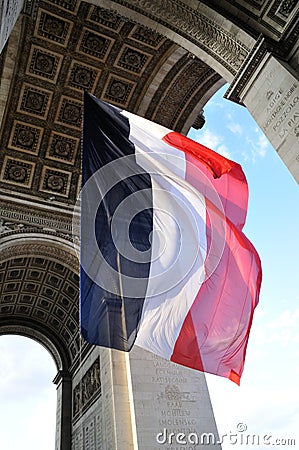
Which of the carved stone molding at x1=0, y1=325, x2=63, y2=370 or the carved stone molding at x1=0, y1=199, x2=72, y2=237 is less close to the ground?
the carved stone molding at x1=0, y1=199, x2=72, y2=237

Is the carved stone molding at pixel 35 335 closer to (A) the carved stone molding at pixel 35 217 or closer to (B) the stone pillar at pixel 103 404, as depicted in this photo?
(B) the stone pillar at pixel 103 404

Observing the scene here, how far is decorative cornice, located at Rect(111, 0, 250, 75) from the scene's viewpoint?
23.0 ft

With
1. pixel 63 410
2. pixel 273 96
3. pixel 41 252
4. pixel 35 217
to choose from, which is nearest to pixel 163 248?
pixel 273 96

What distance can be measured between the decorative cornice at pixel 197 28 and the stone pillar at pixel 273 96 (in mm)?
360

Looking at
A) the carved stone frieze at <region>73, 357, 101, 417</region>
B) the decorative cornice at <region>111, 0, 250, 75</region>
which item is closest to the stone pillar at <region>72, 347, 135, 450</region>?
the carved stone frieze at <region>73, 357, 101, 417</region>

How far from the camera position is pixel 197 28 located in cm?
746

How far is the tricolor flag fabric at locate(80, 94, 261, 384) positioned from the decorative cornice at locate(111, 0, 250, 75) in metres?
1.60

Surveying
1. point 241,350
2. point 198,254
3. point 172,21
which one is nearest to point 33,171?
point 172,21

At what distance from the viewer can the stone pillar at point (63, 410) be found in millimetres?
16500

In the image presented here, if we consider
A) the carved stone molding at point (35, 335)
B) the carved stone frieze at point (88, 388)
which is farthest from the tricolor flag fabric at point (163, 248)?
the carved stone molding at point (35, 335)

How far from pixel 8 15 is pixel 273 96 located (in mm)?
3943

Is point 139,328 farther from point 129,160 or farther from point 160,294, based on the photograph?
point 129,160

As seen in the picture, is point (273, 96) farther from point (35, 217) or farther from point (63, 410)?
point (63, 410)

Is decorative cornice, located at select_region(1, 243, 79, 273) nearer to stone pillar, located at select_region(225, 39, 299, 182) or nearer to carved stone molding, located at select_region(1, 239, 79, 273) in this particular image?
carved stone molding, located at select_region(1, 239, 79, 273)
